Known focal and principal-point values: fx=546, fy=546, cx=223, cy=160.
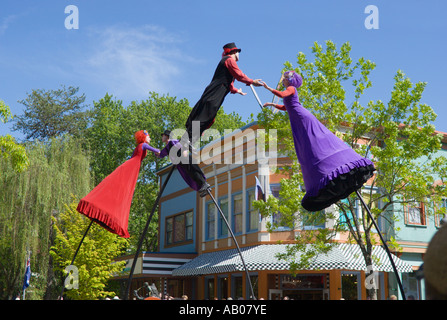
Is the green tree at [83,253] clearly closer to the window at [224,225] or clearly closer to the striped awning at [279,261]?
the striped awning at [279,261]

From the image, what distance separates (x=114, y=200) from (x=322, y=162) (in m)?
3.96

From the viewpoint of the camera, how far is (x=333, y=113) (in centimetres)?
1816

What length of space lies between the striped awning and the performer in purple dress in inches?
443

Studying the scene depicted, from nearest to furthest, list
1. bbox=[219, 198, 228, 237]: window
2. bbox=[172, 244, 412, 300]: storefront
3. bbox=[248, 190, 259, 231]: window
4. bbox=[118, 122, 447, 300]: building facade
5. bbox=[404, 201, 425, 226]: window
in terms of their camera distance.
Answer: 1. bbox=[172, 244, 412, 300]: storefront
2. bbox=[118, 122, 447, 300]: building facade
3. bbox=[404, 201, 425, 226]: window
4. bbox=[248, 190, 259, 231]: window
5. bbox=[219, 198, 228, 237]: window

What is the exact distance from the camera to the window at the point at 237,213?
27.5 meters

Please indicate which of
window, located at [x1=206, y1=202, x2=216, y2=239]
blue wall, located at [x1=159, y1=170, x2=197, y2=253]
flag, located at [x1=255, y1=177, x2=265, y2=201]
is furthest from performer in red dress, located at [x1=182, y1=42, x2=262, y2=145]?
blue wall, located at [x1=159, y1=170, x2=197, y2=253]

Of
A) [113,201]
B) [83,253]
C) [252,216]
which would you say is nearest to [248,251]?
[252,216]

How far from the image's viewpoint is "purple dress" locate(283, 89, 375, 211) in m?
7.92

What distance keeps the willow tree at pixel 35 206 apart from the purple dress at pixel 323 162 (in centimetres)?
2116

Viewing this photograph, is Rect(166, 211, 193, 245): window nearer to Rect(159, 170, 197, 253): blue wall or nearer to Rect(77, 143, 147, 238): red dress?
Rect(159, 170, 197, 253): blue wall

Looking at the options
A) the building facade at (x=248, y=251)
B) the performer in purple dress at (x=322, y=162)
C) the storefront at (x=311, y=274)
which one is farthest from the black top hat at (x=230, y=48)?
the storefront at (x=311, y=274)

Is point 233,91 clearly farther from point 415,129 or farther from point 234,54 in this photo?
point 415,129
